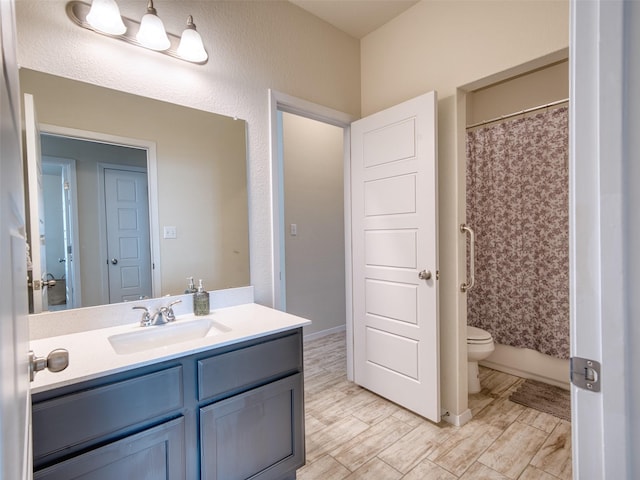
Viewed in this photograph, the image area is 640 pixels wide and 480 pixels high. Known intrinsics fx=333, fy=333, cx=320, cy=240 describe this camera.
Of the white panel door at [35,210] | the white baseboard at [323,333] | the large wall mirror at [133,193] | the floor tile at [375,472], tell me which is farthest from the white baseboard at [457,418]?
the white panel door at [35,210]

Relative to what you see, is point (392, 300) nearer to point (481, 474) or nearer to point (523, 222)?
point (481, 474)

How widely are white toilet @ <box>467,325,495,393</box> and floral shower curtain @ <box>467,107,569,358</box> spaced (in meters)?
0.43

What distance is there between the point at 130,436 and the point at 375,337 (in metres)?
1.65

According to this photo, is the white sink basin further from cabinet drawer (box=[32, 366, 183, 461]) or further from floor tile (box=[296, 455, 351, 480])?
floor tile (box=[296, 455, 351, 480])

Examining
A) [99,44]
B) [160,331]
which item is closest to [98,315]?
[160,331]

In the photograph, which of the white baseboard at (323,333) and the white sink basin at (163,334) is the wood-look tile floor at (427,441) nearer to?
the white sink basin at (163,334)

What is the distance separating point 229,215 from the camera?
6.21 ft

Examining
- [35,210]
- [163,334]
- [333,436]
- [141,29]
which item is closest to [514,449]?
[333,436]

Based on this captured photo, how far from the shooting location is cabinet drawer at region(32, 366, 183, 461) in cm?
94

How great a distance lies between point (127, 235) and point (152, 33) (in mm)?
936

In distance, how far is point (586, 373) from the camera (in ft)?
1.87

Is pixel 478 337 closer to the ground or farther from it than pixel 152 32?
closer to the ground

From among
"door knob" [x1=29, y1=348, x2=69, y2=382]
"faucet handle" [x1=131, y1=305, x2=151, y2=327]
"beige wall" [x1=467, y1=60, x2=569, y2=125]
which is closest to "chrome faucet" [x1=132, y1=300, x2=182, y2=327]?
"faucet handle" [x1=131, y1=305, x2=151, y2=327]

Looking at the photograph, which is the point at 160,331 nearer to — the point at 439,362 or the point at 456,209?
the point at 439,362
